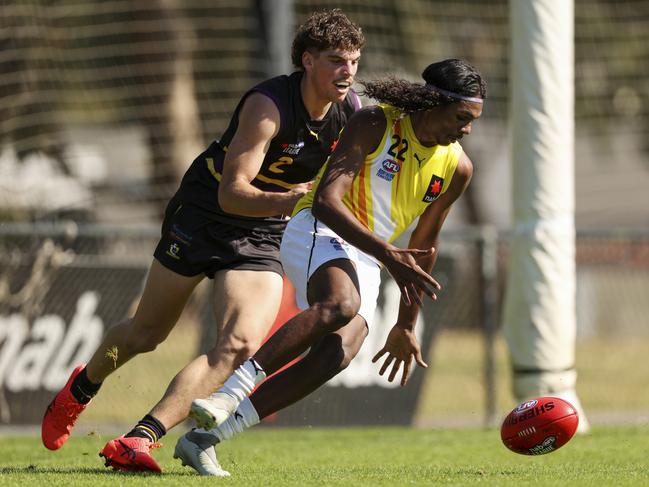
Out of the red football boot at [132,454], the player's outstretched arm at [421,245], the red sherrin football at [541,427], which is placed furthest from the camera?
the player's outstretched arm at [421,245]

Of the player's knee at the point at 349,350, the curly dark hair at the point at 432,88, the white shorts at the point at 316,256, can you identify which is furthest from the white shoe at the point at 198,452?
the curly dark hair at the point at 432,88

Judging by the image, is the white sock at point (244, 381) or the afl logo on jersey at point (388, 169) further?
the afl logo on jersey at point (388, 169)

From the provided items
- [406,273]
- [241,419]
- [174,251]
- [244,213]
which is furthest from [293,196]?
[241,419]

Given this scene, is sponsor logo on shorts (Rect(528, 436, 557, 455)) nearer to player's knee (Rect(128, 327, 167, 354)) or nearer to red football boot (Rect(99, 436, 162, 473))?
red football boot (Rect(99, 436, 162, 473))

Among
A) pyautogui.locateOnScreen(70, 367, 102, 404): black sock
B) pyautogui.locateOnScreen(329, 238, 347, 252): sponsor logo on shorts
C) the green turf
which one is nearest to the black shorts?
pyautogui.locateOnScreen(329, 238, 347, 252): sponsor logo on shorts

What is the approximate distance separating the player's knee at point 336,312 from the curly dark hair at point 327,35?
152 centimetres

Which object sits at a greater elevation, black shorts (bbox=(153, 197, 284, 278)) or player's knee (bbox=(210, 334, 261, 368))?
black shorts (bbox=(153, 197, 284, 278))

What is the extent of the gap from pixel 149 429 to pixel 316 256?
1.17 m

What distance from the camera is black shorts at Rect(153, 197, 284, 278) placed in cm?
628

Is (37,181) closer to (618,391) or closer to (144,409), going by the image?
(144,409)

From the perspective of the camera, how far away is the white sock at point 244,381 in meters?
5.18

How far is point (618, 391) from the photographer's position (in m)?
11.9

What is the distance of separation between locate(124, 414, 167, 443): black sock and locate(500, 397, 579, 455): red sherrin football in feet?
5.62

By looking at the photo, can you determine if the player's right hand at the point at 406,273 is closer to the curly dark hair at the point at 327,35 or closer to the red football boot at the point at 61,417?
the curly dark hair at the point at 327,35
